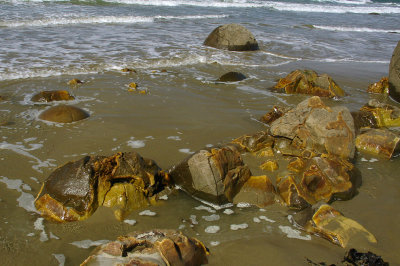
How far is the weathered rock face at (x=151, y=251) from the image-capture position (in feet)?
7.02

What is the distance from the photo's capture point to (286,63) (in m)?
9.60

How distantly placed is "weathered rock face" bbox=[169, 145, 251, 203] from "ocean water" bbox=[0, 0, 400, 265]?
119 millimetres

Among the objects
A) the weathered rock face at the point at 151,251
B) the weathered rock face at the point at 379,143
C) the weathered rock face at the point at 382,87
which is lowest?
the weathered rock face at the point at 151,251

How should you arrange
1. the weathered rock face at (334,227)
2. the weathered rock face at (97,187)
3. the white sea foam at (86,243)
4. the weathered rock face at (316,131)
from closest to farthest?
the white sea foam at (86,243)
the weathered rock face at (334,227)
the weathered rock face at (97,187)
the weathered rock face at (316,131)

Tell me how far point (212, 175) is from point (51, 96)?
3508mm

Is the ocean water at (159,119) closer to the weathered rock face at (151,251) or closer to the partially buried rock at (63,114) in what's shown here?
the partially buried rock at (63,114)

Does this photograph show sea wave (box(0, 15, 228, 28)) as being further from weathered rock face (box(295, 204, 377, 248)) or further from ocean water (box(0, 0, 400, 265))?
weathered rock face (box(295, 204, 377, 248))

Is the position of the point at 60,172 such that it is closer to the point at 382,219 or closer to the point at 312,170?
the point at 312,170

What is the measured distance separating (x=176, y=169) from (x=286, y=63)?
22.8 feet

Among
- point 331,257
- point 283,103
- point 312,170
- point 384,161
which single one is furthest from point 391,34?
point 331,257

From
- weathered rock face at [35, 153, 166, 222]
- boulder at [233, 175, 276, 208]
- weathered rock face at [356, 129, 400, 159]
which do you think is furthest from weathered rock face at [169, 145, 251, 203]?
weathered rock face at [356, 129, 400, 159]

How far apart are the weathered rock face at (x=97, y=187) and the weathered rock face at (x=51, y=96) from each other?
8.93 feet

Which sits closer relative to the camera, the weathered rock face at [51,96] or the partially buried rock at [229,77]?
the weathered rock face at [51,96]

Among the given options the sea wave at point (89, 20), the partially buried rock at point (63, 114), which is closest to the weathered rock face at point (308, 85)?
the partially buried rock at point (63, 114)
